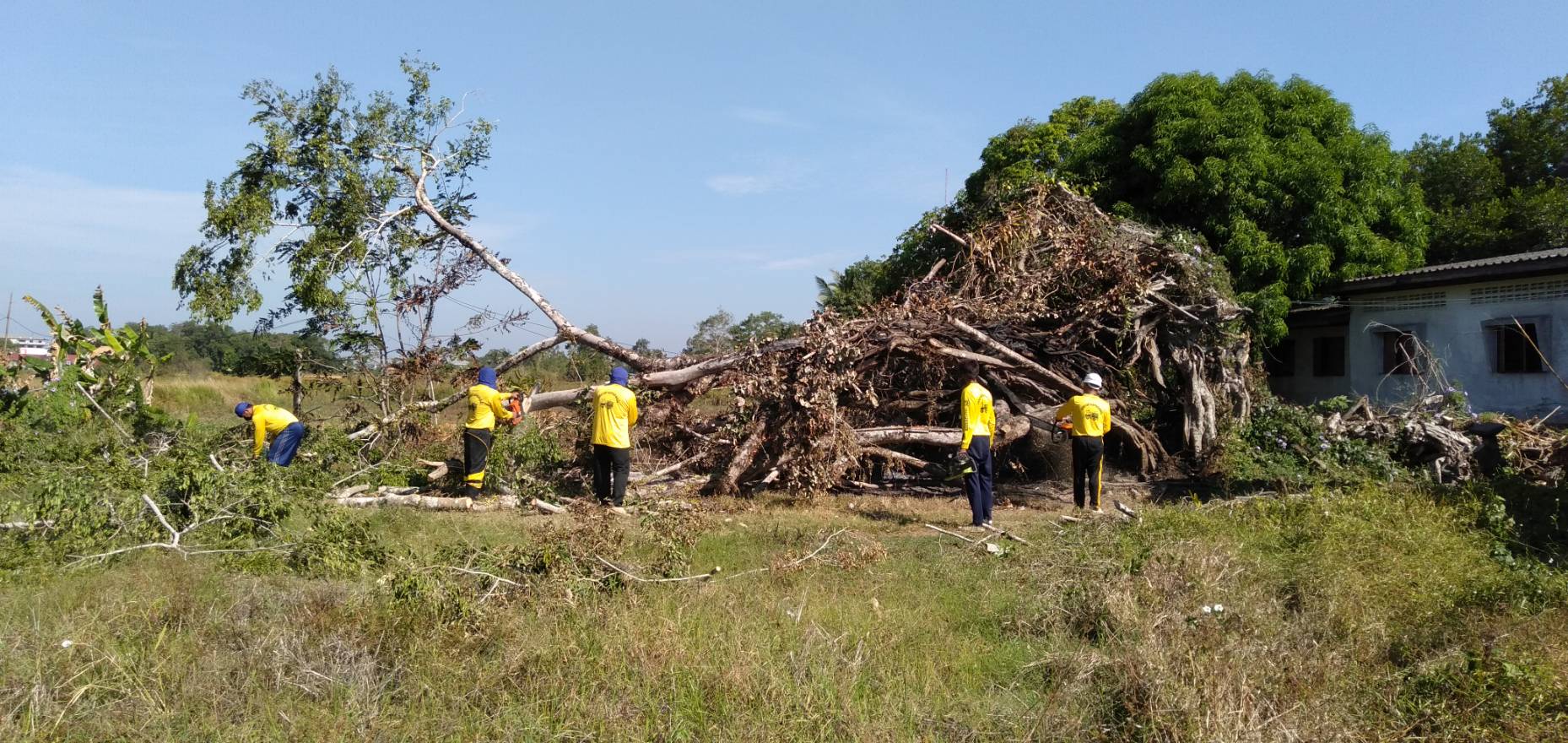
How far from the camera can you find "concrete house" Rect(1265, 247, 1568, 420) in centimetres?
1340

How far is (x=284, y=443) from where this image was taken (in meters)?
10.6

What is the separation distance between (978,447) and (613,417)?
143 inches

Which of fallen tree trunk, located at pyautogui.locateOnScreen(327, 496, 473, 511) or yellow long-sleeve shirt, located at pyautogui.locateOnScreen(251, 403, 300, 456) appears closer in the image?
fallen tree trunk, located at pyautogui.locateOnScreen(327, 496, 473, 511)

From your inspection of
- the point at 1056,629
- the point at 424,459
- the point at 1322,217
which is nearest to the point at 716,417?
the point at 424,459

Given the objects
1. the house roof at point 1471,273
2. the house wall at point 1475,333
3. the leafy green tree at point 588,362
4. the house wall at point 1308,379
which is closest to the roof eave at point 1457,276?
the house roof at point 1471,273

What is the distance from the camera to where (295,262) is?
1227cm

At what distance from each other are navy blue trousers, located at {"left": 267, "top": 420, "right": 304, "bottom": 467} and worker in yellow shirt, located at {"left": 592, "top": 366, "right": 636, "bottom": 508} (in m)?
3.50

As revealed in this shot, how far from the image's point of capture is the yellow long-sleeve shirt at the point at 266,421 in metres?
10.5

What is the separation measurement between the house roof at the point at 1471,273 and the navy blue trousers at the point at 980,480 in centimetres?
951

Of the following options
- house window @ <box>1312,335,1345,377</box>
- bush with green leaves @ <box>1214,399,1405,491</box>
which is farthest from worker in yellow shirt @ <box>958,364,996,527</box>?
house window @ <box>1312,335,1345,377</box>

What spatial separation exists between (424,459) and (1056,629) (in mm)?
8452

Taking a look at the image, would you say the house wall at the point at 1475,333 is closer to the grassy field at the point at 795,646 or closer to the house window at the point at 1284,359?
the house window at the point at 1284,359

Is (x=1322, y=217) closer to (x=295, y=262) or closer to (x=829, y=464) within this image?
(x=829, y=464)

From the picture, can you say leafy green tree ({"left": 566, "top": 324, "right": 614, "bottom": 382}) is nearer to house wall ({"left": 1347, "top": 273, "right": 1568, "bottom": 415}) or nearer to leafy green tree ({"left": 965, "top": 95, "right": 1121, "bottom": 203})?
leafy green tree ({"left": 965, "top": 95, "right": 1121, "bottom": 203})
